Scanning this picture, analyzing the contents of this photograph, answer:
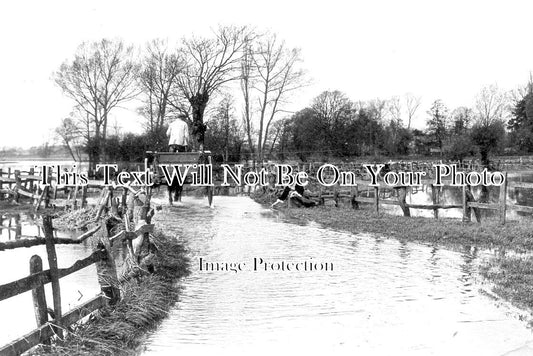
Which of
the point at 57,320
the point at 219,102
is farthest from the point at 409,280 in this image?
the point at 219,102

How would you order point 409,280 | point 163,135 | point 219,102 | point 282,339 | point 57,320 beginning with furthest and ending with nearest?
point 219,102, point 163,135, point 409,280, point 282,339, point 57,320

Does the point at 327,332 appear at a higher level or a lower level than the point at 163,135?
lower

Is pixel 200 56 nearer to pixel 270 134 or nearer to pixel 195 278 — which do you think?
pixel 270 134

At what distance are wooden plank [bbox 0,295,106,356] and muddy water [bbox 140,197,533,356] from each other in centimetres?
80

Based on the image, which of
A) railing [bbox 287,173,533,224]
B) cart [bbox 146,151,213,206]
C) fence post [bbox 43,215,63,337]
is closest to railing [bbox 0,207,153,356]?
fence post [bbox 43,215,63,337]

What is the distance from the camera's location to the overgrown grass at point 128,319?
600cm

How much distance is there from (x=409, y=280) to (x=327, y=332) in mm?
3100

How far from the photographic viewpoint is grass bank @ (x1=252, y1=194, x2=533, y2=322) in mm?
9055

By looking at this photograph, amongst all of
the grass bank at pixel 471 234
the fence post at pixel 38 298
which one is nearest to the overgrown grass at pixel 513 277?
the grass bank at pixel 471 234

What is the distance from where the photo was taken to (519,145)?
80.2 m

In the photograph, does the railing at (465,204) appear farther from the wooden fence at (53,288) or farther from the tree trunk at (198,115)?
the tree trunk at (198,115)

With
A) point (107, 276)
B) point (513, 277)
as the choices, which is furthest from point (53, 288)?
point (513, 277)

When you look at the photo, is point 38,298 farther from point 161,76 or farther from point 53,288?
point 161,76

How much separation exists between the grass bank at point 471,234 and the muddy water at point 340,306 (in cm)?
42
